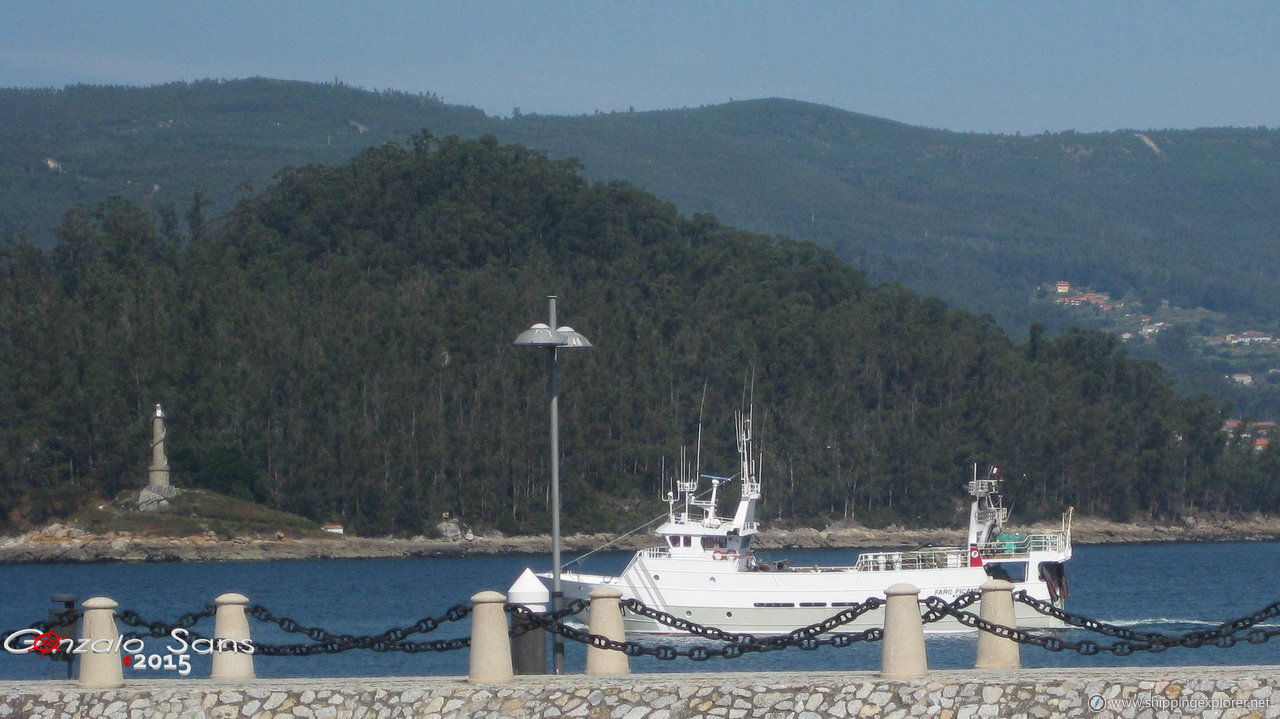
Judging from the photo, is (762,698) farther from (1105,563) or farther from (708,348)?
(708,348)

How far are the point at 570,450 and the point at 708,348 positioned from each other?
673 inches

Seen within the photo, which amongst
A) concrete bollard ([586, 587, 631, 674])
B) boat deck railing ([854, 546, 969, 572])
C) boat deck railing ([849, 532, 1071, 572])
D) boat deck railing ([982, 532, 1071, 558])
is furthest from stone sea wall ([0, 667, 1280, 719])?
boat deck railing ([982, 532, 1071, 558])

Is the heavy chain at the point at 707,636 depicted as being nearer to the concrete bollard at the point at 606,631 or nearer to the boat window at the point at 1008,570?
the concrete bollard at the point at 606,631

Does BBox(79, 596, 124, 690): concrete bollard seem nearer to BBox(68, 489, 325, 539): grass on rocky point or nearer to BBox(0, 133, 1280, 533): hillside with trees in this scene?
BBox(68, 489, 325, 539): grass on rocky point

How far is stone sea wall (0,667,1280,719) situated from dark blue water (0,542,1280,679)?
15358mm

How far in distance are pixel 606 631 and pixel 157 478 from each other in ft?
254

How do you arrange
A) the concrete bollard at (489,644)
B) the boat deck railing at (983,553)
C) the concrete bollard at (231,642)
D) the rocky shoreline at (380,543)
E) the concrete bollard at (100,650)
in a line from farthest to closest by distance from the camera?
the rocky shoreline at (380,543), the boat deck railing at (983,553), the concrete bollard at (231,642), the concrete bollard at (100,650), the concrete bollard at (489,644)

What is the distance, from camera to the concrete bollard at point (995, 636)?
52.6 feet

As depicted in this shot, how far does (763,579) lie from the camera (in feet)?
147

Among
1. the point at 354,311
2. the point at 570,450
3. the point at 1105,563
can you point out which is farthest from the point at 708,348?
the point at 1105,563

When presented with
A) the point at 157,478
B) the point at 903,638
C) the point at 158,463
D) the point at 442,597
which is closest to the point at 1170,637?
the point at 903,638

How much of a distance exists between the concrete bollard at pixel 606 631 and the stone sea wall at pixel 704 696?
0.48m

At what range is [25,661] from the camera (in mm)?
38000

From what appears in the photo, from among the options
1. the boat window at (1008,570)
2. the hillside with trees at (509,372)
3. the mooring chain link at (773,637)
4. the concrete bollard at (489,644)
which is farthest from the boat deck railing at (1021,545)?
the hillside with trees at (509,372)
